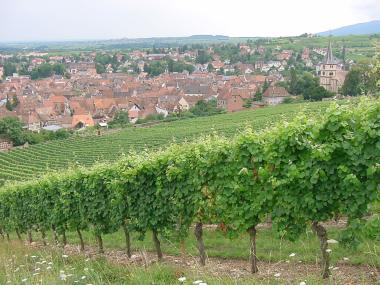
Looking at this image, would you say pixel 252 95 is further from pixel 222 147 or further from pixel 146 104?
pixel 222 147

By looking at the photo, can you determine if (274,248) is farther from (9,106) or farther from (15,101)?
(15,101)

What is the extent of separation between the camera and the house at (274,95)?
98331 mm

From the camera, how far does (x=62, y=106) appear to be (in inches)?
5074

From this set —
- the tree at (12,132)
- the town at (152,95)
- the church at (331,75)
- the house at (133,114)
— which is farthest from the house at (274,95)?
the tree at (12,132)

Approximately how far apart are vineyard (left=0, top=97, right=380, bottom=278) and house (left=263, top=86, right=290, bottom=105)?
86.9 m

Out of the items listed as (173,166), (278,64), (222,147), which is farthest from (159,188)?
(278,64)

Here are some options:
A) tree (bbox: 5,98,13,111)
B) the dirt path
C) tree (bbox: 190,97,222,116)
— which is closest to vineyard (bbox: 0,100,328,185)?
tree (bbox: 190,97,222,116)

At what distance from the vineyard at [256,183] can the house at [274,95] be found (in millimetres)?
86903

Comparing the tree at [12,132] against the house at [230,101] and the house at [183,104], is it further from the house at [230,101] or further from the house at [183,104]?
the house at [230,101]

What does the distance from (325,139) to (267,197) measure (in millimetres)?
1600

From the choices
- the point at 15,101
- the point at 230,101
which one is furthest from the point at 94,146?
the point at 15,101

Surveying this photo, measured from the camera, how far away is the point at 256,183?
884 cm

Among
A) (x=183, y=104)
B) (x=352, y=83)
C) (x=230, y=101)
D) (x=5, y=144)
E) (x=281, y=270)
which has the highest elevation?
(x=281, y=270)

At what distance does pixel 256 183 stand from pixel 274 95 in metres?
93.6
